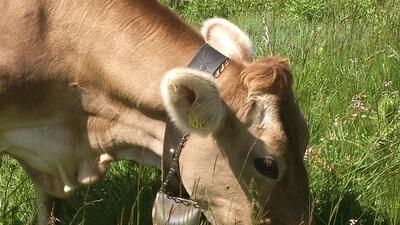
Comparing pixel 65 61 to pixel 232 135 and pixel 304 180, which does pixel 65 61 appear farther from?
pixel 304 180

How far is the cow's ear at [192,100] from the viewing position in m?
3.48

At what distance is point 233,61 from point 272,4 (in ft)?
21.1

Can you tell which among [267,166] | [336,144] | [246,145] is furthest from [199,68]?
[336,144]

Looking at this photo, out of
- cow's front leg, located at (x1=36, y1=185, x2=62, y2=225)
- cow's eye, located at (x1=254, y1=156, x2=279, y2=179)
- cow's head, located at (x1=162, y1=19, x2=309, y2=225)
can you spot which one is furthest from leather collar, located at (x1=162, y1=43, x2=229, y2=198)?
cow's front leg, located at (x1=36, y1=185, x2=62, y2=225)

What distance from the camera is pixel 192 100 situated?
358cm

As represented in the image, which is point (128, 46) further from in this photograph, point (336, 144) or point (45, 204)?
point (336, 144)

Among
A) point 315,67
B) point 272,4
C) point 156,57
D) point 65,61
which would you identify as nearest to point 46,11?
point 65,61

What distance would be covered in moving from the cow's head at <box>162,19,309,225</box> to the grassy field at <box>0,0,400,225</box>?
0.27 metres

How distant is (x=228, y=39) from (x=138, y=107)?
516 millimetres

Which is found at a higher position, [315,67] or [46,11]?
[315,67]

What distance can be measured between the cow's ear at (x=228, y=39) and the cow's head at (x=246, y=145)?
177mm

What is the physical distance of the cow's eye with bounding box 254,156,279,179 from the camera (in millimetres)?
3701

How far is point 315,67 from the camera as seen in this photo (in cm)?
604

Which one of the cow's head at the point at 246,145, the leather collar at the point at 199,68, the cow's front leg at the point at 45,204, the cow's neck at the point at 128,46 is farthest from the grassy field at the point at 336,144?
the cow's neck at the point at 128,46
